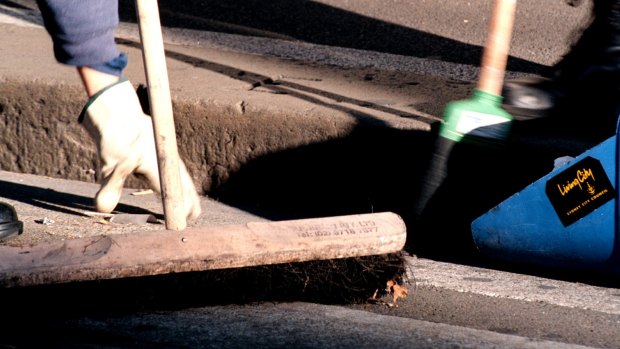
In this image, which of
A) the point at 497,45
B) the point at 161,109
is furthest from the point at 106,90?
the point at 497,45

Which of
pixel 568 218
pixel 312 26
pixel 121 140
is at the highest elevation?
pixel 312 26

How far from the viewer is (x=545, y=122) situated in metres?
3.40

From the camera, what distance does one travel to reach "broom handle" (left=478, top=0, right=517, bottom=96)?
295cm

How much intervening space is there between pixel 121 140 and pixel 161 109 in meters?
0.42

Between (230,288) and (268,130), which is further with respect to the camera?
(268,130)

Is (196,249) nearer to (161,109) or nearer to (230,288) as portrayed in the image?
(230,288)

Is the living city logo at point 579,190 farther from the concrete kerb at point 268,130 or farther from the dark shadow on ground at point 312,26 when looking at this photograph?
the dark shadow on ground at point 312,26

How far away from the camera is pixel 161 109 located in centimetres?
280

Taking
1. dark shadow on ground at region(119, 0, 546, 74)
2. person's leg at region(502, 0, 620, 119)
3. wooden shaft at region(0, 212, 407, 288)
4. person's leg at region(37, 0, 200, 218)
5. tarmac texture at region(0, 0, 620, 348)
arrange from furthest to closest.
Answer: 1. dark shadow on ground at region(119, 0, 546, 74)
2. person's leg at region(502, 0, 620, 119)
3. person's leg at region(37, 0, 200, 218)
4. tarmac texture at region(0, 0, 620, 348)
5. wooden shaft at region(0, 212, 407, 288)

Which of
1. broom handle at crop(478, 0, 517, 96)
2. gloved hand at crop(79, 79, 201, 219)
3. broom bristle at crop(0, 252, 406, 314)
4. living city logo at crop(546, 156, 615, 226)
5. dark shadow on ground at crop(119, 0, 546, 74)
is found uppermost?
dark shadow on ground at crop(119, 0, 546, 74)

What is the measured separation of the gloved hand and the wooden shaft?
619 millimetres

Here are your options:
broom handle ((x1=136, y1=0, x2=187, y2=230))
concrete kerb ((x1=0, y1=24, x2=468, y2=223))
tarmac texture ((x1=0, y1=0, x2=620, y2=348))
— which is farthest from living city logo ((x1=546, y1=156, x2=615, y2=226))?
broom handle ((x1=136, y1=0, x2=187, y2=230))

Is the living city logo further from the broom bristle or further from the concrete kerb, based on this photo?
the concrete kerb

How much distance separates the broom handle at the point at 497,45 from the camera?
2.95 meters
